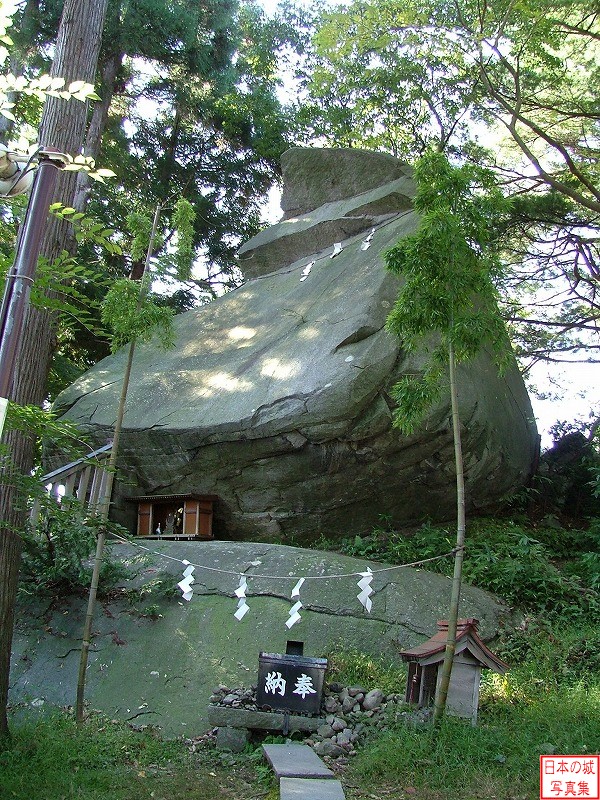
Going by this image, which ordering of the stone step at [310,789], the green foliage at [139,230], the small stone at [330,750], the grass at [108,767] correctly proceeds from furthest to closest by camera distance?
the green foliage at [139,230] < the small stone at [330,750] < the grass at [108,767] < the stone step at [310,789]

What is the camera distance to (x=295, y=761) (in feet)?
16.5

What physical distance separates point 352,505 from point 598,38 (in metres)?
8.15

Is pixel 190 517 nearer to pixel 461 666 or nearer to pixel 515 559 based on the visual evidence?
pixel 515 559

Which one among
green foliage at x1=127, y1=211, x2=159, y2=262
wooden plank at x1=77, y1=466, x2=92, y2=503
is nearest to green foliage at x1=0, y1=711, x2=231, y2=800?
wooden plank at x1=77, y1=466, x2=92, y2=503

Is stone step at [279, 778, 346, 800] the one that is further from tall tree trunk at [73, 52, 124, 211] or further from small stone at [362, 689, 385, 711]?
tall tree trunk at [73, 52, 124, 211]

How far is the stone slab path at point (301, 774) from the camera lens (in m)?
4.32

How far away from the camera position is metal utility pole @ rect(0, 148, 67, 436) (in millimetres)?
2697

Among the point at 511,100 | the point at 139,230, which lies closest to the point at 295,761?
the point at 139,230

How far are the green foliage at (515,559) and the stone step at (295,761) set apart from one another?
3.92 metres

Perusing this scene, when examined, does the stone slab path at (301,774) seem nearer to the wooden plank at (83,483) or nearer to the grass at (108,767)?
the grass at (108,767)

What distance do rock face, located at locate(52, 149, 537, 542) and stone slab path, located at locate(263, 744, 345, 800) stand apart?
4.38 m

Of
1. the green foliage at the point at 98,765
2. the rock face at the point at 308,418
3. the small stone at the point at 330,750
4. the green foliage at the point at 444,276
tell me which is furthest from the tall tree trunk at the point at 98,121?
the small stone at the point at 330,750

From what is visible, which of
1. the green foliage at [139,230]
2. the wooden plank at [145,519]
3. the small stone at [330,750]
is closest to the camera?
the small stone at [330,750]

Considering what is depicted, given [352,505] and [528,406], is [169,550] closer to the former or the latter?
[352,505]
